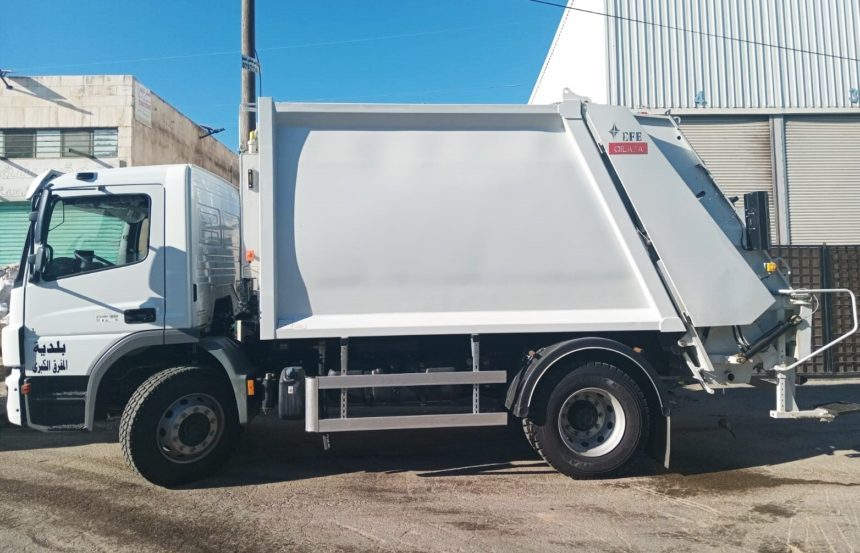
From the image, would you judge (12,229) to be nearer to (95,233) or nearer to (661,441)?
(95,233)

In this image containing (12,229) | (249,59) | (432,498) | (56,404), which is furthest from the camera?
(12,229)

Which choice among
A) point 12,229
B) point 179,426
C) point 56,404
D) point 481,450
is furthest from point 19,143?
point 481,450

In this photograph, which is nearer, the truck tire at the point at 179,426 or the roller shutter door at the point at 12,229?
the truck tire at the point at 179,426

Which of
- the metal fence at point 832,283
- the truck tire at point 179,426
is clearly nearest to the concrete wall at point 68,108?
the truck tire at point 179,426

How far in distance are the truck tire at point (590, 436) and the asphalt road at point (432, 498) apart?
0.18 m

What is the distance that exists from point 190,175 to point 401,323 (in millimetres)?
2338

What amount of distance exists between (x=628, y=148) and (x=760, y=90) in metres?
8.40

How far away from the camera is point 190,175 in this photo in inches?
206

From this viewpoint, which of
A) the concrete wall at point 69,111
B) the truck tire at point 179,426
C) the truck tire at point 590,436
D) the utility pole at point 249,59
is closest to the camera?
the truck tire at point 179,426

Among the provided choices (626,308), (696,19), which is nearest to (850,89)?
(696,19)

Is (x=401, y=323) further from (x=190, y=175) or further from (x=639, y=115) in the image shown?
(x=639, y=115)

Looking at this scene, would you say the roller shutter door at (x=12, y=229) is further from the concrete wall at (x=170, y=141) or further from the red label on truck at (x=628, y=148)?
the red label on truck at (x=628, y=148)

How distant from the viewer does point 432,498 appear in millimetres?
4727

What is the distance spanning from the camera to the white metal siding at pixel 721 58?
11602 mm
